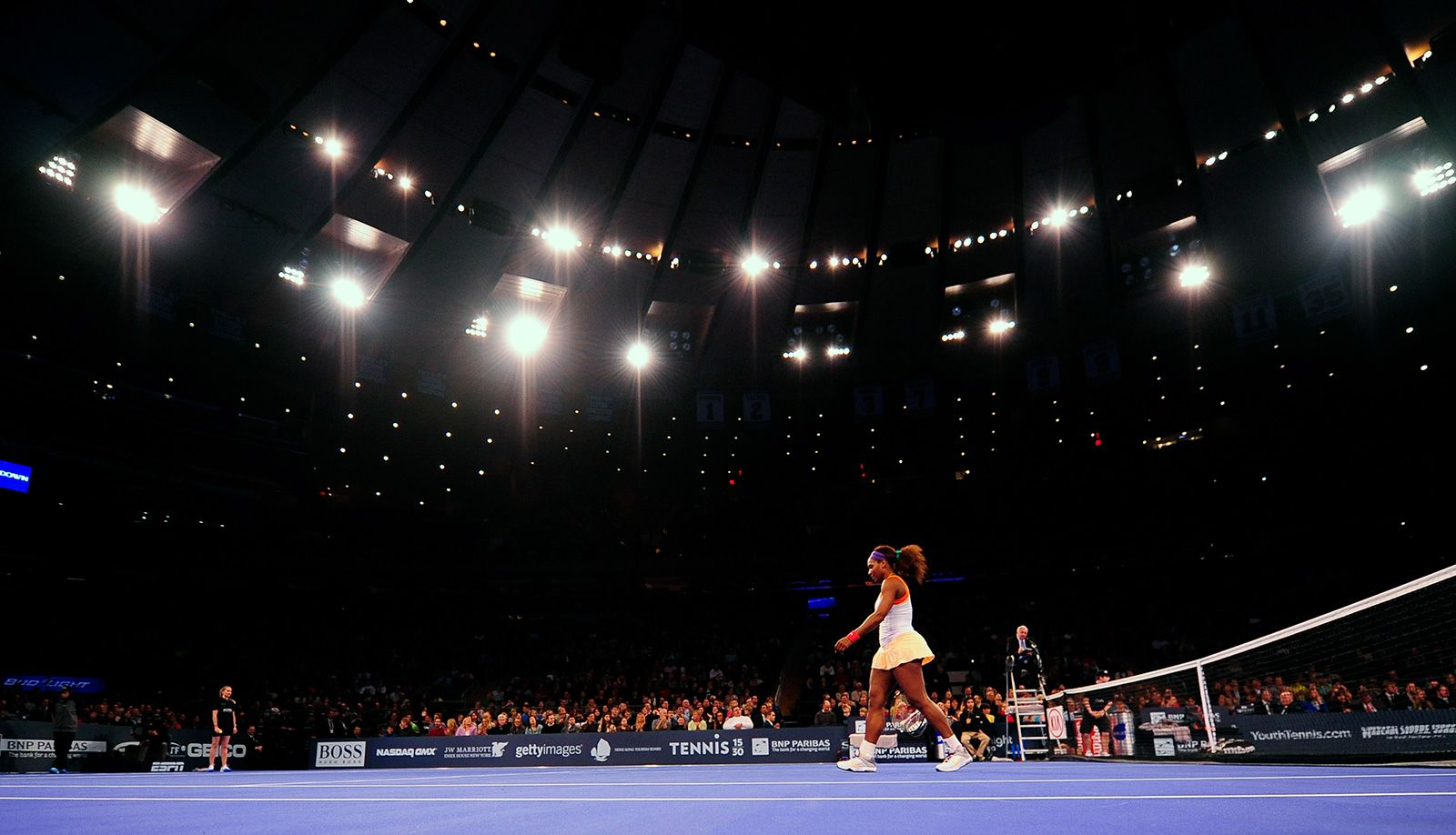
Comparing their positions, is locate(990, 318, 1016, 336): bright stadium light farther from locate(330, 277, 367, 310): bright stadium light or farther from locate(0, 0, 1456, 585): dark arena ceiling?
locate(330, 277, 367, 310): bright stadium light

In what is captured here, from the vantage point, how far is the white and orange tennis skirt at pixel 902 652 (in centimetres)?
684

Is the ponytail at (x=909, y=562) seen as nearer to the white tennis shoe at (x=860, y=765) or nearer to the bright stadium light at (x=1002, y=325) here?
the white tennis shoe at (x=860, y=765)

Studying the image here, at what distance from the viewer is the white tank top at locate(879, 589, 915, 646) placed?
275 inches

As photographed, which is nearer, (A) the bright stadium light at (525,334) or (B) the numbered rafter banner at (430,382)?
(A) the bright stadium light at (525,334)

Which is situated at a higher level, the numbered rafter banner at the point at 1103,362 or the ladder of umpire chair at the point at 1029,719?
the numbered rafter banner at the point at 1103,362

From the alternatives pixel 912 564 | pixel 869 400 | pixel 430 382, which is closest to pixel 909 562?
pixel 912 564

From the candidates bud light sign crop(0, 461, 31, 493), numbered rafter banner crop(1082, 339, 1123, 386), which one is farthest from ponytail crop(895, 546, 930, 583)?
bud light sign crop(0, 461, 31, 493)

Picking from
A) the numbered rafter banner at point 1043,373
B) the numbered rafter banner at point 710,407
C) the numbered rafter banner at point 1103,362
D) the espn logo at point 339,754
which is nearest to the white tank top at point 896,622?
the espn logo at point 339,754

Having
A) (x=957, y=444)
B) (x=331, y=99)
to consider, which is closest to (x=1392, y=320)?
(x=957, y=444)

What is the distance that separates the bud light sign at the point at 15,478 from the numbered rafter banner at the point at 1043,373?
3205 cm

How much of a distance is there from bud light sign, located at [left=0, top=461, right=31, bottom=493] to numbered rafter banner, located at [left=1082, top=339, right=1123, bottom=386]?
33.4 m

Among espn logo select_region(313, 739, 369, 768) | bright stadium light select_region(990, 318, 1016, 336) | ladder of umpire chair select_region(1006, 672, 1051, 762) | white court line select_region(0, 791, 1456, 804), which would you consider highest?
bright stadium light select_region(990, 318, 1016, 336)

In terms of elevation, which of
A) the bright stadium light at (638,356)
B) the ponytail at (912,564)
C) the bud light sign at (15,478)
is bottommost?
the ponytail at (912,564)

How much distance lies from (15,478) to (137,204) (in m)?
10.9
